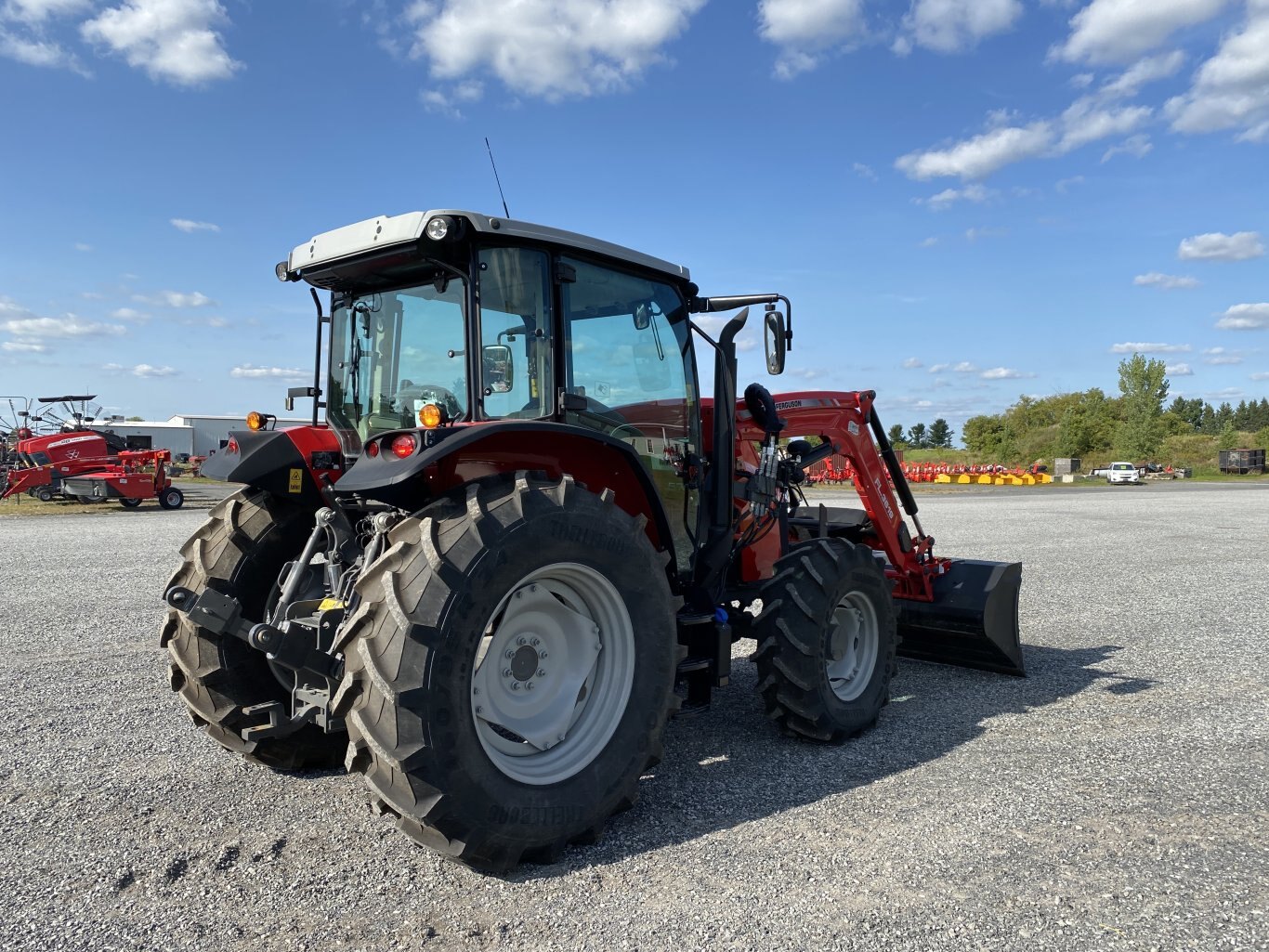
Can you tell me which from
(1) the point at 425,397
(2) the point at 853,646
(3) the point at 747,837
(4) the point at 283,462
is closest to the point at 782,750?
(2) the point at 853,646

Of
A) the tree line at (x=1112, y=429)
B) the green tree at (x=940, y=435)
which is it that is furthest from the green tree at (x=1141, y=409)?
the green tree at (x=940, y=435)

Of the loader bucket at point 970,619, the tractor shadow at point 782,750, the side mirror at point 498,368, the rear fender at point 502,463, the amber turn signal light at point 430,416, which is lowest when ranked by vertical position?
the tractor shadow at point 782,750

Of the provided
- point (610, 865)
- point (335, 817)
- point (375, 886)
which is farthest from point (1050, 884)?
point (335, 817)

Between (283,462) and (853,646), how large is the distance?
3.31 metres

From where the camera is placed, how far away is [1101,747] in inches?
193

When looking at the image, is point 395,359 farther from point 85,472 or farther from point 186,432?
point 186,432

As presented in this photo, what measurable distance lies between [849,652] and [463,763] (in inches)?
111

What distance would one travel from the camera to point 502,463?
381cm

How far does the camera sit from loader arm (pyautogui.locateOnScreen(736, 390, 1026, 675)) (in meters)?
6.42

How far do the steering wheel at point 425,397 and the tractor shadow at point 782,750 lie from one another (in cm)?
194

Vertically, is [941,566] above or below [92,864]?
above

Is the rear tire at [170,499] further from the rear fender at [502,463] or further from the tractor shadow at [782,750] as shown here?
the rear fender at [502,463]

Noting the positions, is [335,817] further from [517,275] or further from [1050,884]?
[1050,884]

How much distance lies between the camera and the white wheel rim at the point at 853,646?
5227 millimetres
